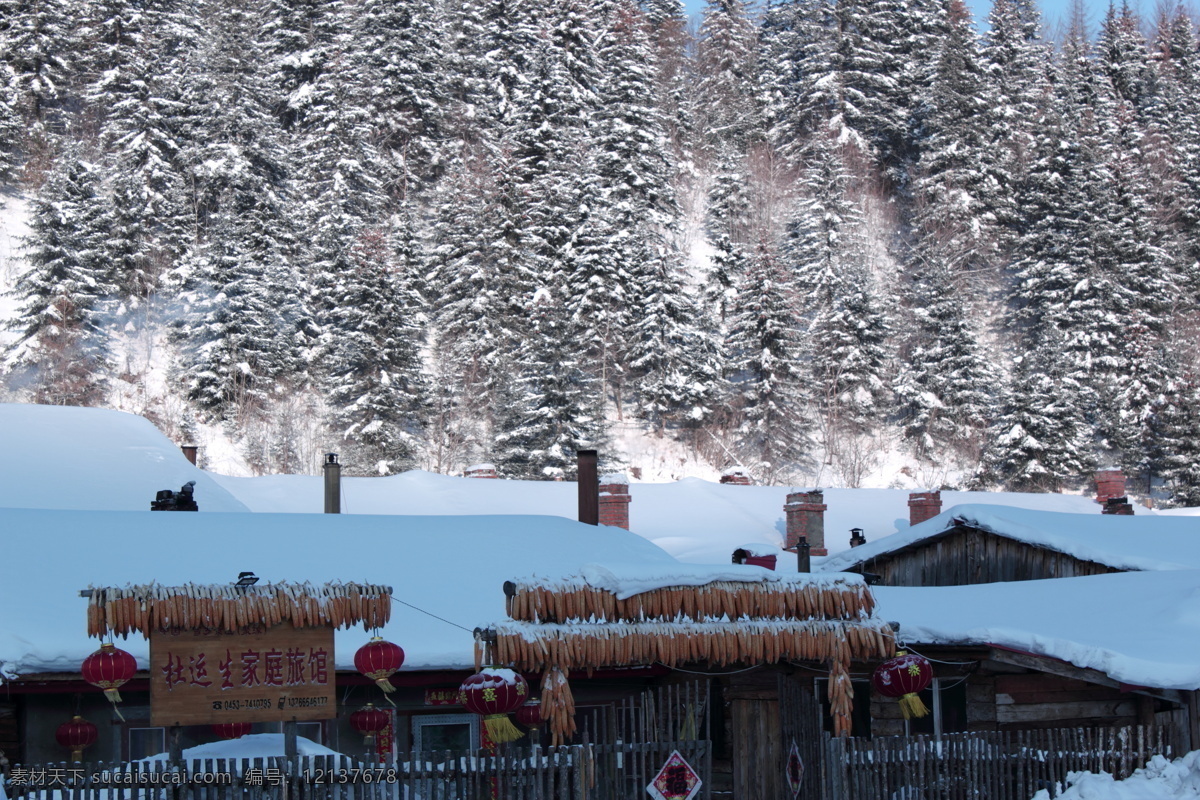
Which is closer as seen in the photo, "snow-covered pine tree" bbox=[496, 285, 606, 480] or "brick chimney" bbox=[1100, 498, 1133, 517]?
"brick chimney" bbox=[1100, 498, 1133, 517]

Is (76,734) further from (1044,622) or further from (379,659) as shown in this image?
(1044,622)

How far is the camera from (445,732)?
48.9 ft

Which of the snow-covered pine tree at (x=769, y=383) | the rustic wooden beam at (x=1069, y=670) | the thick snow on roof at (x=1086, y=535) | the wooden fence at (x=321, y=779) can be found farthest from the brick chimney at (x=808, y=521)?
the snow-covered pine tree at (x=769, y=383)

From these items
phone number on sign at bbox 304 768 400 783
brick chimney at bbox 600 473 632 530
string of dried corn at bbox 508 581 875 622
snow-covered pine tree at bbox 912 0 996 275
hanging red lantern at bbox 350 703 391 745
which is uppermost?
snow-covered pine tree at bbox 912 0 996 275

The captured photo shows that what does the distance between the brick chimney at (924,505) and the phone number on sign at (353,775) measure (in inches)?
727

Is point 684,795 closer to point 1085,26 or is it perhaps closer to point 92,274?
point 92,274

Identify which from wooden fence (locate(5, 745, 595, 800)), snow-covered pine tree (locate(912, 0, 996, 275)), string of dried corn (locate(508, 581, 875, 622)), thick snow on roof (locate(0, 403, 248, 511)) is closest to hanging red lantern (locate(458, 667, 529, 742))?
wooden fence (locate(5, 745, 595, 800))

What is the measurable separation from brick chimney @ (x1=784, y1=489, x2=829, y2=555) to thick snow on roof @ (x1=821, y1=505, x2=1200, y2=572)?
248 cm

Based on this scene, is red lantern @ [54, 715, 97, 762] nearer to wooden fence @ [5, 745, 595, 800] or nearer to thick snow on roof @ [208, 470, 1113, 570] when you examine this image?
wooden fence @ [5, 745, 595, 800]

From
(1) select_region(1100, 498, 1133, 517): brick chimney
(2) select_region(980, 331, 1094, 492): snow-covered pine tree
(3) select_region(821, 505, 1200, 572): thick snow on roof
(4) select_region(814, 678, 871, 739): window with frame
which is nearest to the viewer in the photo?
(4) select_region(814, 678, 871, 739): window with frame

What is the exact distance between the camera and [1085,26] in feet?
257

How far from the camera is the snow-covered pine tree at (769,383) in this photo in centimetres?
4697

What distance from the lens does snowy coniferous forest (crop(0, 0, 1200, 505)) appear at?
43.6m

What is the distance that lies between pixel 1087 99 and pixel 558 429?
39.2 metres
